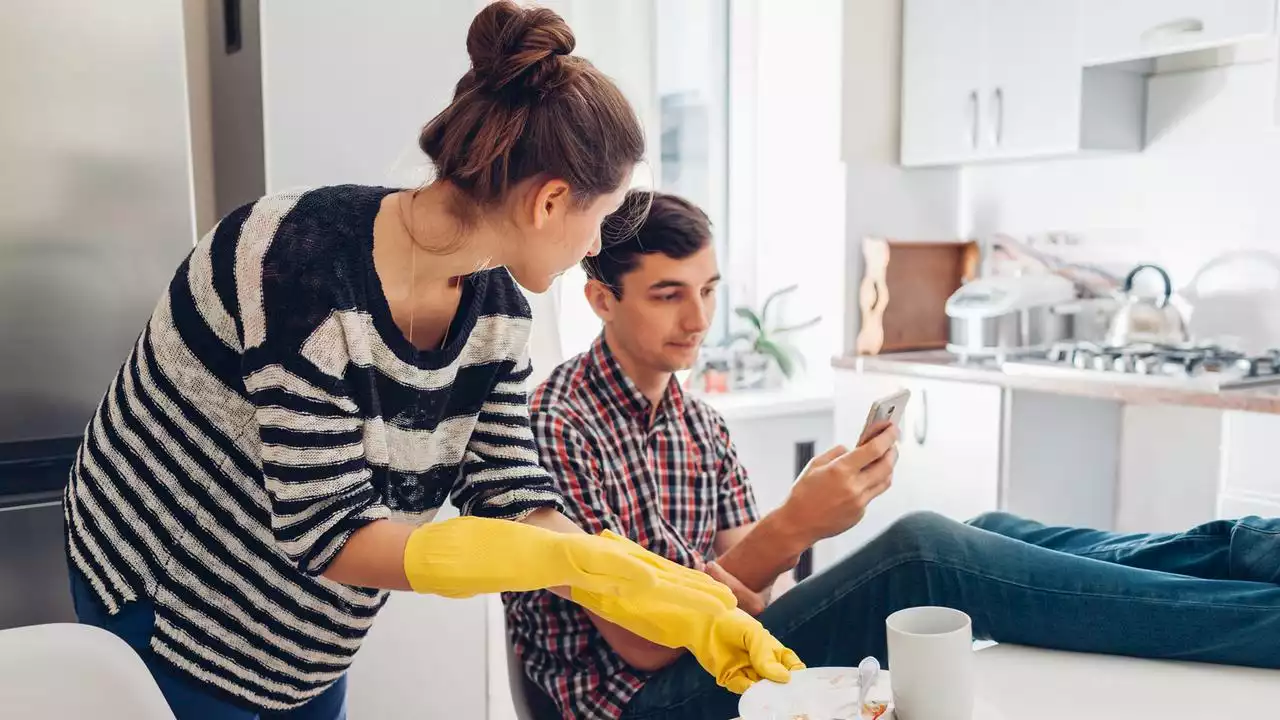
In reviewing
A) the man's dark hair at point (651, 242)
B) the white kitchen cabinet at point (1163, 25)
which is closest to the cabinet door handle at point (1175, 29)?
the white kitchen cabinet at point (1163, 25)

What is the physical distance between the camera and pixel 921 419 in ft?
9.27

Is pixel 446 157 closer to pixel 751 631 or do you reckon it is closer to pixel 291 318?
pixel 291 318

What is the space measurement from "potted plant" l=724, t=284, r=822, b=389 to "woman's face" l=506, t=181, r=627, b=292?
7.84 feet

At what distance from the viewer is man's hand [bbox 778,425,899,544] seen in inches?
50.8

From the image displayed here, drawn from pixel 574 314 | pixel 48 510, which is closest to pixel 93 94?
pixel 48 510

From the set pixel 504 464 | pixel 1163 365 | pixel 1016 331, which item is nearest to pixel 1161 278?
pixel 1016 331

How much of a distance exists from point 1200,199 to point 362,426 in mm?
2453

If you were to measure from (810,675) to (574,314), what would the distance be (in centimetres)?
190

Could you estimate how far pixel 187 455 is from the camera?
1.02 meters

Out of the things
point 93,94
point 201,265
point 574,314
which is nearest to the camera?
point 201,265

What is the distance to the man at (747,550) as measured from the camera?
0.99 m

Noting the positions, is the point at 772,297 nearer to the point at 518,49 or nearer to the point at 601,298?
the point at 601,298

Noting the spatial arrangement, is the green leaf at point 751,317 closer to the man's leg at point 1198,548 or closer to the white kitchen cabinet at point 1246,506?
the white kitchen cabinet at point 1246,506

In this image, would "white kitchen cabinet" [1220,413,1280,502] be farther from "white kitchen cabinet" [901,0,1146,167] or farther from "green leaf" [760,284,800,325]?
"green leaf" [760,284,800,325]
